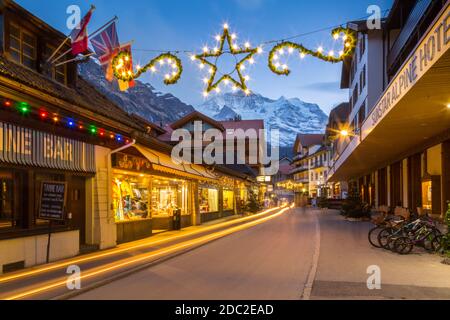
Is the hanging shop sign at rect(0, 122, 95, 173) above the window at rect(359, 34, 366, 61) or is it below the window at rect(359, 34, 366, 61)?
below

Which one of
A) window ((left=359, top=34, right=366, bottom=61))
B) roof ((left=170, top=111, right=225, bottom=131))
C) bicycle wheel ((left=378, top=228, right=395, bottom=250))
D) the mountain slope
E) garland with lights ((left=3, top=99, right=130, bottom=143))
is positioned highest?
the mountain slope

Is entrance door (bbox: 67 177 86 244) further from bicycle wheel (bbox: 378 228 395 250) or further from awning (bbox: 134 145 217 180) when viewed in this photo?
bicycle wheel (bbox: 378 228 395 250)

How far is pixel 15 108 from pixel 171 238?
10305mm

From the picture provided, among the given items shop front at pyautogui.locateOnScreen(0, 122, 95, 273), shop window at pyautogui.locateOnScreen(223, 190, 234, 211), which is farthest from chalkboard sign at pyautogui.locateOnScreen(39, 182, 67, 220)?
shop window at pyautogui.locateOnScreen(223, 190, 234, 211)

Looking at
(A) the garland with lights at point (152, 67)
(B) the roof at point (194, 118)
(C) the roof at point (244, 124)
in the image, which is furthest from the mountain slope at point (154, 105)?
(A) the garland with lights at point (152, 67)

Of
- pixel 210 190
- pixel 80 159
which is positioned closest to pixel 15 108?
pixel 80 159

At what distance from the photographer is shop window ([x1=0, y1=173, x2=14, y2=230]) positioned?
38.6ft

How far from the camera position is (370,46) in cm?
3869

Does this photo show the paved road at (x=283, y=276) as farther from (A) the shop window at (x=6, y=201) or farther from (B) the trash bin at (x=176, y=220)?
(B) the trash bin at (x=176, y=220)

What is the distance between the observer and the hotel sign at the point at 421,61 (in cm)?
993

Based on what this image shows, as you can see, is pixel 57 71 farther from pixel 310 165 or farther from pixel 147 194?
pixel 310 165

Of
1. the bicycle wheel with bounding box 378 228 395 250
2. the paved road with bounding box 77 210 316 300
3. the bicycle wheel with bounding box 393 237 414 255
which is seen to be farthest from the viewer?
the bicycle wheel with bounding box 378 228 395 250

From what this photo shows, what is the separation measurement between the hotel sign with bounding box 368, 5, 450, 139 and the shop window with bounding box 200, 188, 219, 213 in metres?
17.3

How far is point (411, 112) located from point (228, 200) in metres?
30.1
